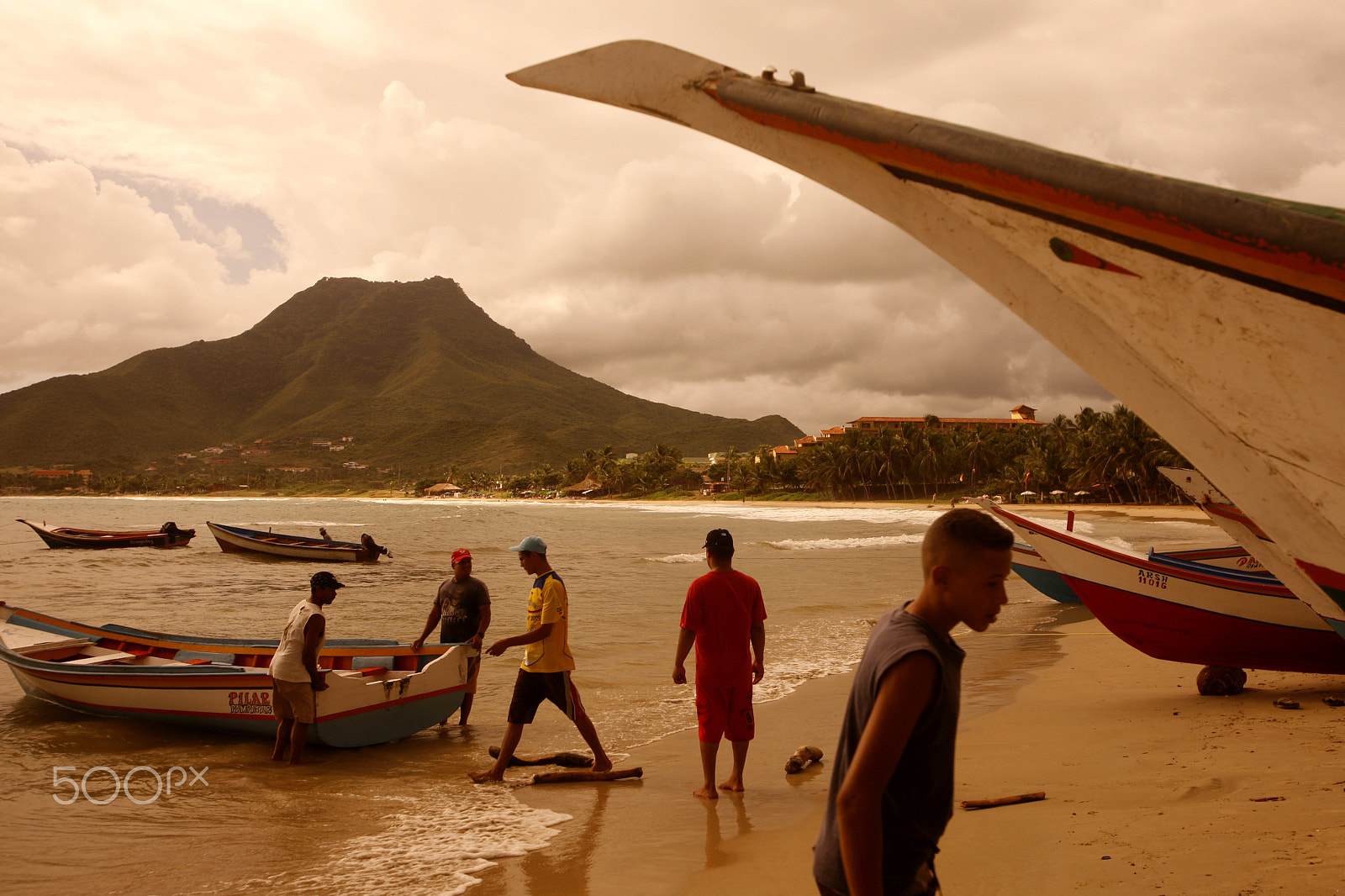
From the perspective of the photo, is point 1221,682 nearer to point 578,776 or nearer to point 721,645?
point 721,645

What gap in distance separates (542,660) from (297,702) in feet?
7.93

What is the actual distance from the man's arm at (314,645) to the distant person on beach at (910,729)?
224 inches

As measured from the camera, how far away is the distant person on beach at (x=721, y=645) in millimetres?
5484

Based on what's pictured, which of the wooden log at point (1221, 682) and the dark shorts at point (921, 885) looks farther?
the wooden log at point (1221, 682)

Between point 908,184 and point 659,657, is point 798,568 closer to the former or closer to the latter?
point 659,657

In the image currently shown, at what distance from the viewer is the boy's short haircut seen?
6.50 ft

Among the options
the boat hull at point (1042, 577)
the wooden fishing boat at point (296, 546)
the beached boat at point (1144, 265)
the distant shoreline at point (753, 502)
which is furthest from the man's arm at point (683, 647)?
the wooden fishing boat at point (296, 546)

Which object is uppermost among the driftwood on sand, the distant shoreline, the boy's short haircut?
the boy's short haircut

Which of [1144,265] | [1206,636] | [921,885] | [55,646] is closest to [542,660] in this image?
[921,885]

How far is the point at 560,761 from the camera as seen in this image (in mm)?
6809

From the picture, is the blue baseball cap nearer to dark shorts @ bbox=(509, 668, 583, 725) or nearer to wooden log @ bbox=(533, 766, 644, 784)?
Result: dark shorts @ bbox=(509, 668, 583, 725)

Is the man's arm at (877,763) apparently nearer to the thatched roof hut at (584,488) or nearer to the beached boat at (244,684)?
the beached boat at (244,684)

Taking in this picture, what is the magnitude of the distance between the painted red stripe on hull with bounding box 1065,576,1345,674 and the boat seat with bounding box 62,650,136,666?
10353mm

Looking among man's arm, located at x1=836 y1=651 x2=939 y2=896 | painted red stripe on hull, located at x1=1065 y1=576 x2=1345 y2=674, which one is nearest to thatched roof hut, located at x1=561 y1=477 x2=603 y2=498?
painted red stripe on hull, located at x1=1065 y1=576 x2=1345 y2=674
